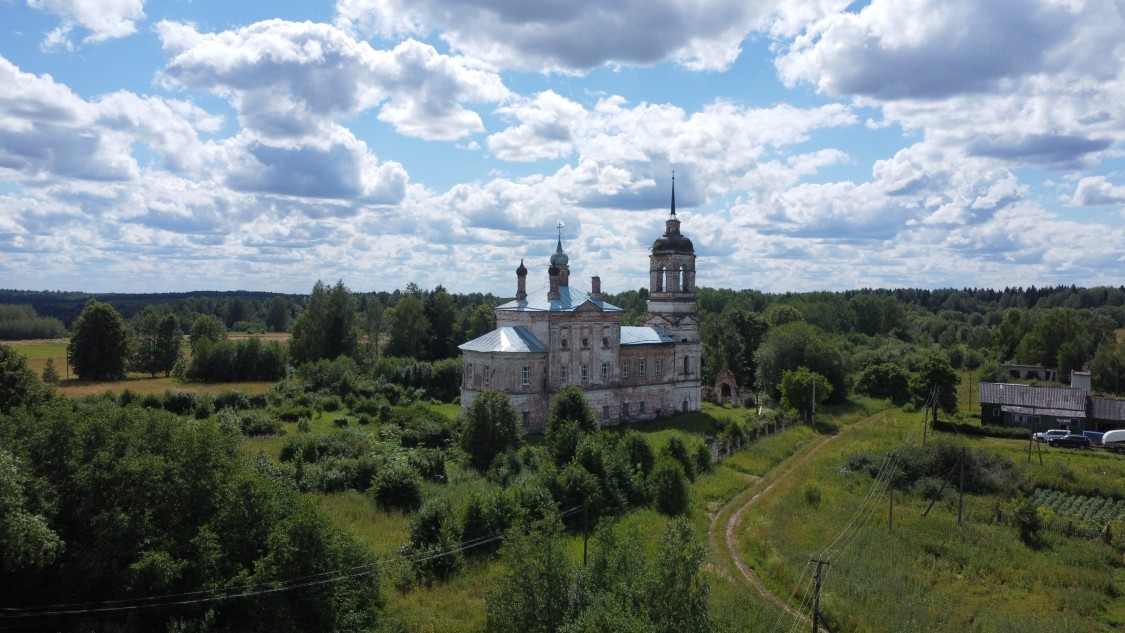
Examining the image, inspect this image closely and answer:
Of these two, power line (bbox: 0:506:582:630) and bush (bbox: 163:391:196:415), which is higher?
bush (bbox: 163:391:196:415)

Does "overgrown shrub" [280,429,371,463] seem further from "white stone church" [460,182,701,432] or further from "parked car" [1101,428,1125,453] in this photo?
"parked car" [1101,428,1125,453]

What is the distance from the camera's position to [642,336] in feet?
152

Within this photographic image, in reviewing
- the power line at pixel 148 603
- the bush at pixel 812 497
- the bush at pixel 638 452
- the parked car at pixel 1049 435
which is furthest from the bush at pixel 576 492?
the parked car at pixel 1049 435

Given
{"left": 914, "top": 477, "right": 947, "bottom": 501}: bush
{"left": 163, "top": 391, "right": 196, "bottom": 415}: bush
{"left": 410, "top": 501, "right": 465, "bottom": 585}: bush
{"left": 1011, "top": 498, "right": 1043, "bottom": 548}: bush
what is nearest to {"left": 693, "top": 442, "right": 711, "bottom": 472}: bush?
{"left": 914, "top": 477, "right": 947, "bottom": 501}: bush

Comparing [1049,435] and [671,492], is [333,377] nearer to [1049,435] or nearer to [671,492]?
[671,492]

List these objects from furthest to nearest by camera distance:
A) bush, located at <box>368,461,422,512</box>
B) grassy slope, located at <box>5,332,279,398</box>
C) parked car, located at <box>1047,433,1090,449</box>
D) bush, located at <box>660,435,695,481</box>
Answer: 1. grassy slope, located at <box>5,332,279,398</box>
2. parked car, located at <box>1047,433,1090,449</box>
3. bush, located at <box>660,435,695,481</box>
4. bush, located at <box>368,461,422,512</box>

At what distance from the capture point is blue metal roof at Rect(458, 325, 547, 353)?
39.3 m

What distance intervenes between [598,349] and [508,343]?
567cm

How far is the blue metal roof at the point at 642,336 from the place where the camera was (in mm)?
45344

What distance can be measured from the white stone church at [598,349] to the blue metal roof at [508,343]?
55mm

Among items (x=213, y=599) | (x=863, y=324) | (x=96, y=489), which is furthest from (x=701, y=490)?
(x=863, y=324)

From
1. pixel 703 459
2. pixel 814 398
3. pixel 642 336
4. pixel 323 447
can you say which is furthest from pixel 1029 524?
pixel 323 447

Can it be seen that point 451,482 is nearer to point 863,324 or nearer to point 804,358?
point 804,358

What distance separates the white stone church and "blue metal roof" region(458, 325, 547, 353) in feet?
0.18
